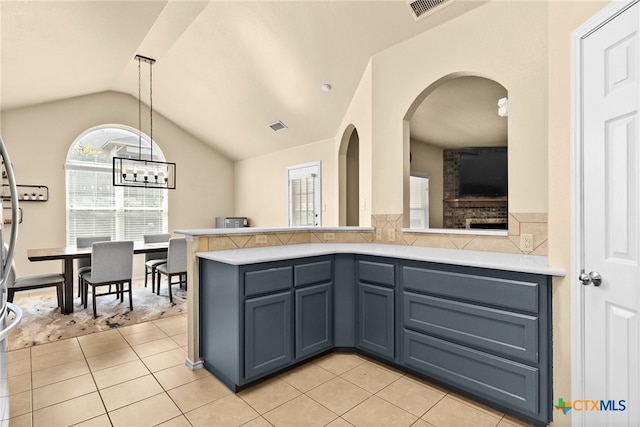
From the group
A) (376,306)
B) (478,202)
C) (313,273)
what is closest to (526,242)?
(376,306)

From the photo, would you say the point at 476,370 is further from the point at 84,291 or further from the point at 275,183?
the point at 275,183

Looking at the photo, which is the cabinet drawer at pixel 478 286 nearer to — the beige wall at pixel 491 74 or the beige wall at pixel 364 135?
the beige wall at pixel 491 74

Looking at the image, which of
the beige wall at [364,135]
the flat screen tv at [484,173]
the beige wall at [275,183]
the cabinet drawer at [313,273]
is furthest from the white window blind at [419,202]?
the cabinet drawer at [313,273]

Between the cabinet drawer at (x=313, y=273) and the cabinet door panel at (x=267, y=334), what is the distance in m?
0.15

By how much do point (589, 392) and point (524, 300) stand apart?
1.60ft

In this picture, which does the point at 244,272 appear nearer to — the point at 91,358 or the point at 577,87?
the point at 91,358

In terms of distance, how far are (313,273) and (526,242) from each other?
63.0 inches

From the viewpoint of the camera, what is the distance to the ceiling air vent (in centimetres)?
265

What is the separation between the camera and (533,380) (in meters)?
1.82

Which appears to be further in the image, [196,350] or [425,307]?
[196,350]

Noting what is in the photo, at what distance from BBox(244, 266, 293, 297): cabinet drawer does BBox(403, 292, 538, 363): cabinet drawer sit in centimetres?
89

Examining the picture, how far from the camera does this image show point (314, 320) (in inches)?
102

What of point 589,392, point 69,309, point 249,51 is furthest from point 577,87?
point 69,309

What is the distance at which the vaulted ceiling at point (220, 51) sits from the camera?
3018mm
